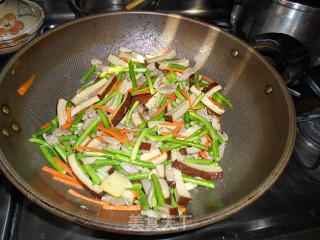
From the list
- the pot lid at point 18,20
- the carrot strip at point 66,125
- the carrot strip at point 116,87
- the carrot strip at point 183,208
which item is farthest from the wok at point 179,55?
the pot lid at point 18,20

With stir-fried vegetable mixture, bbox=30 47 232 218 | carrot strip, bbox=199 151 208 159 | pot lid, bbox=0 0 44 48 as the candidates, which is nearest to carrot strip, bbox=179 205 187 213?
stir-fried vegetable mixture, bbox=30 47 232 218

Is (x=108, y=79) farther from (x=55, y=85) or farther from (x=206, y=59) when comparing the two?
(x=206, y=59)

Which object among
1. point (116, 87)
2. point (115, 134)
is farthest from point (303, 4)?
point (115, 134)

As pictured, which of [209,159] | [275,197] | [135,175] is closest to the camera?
[135,175]

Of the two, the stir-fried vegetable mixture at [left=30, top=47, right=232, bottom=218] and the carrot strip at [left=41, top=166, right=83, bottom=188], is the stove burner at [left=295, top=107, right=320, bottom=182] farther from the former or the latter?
the carrot strip at [left=41, top=166, right=83, bottom=188]

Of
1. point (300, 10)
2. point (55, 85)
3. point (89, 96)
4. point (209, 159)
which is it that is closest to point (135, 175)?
point (209, 159)

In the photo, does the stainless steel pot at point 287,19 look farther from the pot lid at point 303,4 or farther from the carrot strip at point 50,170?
the carrot strip at point 50,170

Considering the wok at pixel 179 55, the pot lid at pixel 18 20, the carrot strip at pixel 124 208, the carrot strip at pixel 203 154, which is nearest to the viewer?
the wok at pixel 179 55
